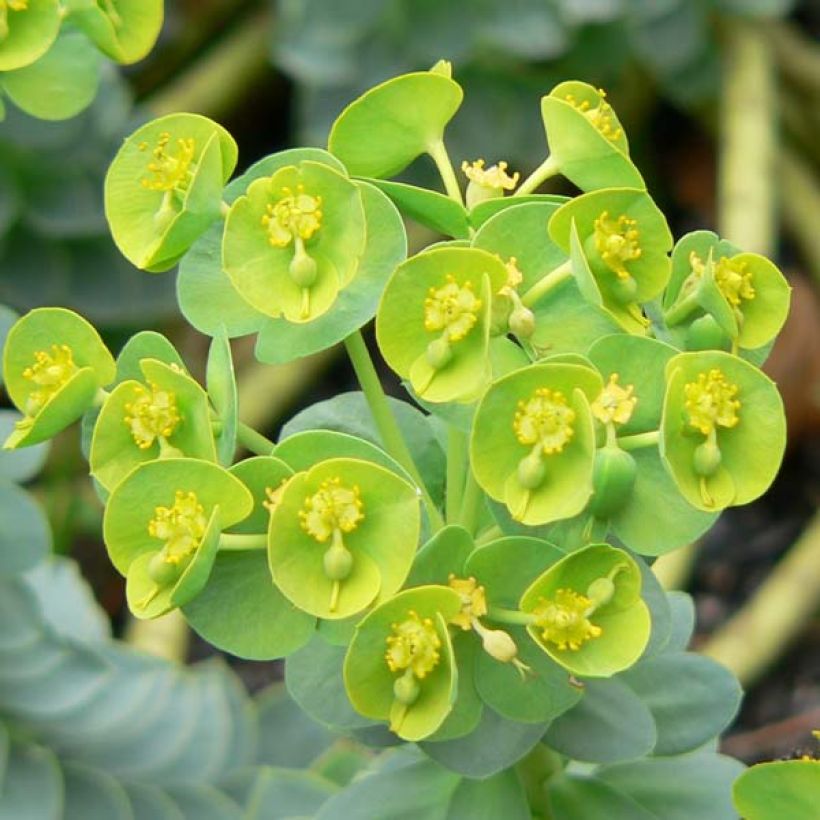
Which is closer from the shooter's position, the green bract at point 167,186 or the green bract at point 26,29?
the green bract at point 167,186

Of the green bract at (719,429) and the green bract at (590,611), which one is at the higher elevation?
the green bract at (719,429)

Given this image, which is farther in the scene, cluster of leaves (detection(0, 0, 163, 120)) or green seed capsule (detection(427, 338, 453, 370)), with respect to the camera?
cluster of leaves (detection(0, 0, 163, 120))

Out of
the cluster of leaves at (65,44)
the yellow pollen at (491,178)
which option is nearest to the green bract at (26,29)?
the cluster of leaves at (65,44)

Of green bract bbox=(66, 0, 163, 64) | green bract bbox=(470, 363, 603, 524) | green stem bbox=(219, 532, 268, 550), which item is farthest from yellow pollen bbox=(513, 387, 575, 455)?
green bract bbox=(66, 0, 163, 64)

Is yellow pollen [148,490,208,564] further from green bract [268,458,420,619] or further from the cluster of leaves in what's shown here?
the cluster of leaves

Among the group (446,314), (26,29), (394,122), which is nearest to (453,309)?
(446,314)

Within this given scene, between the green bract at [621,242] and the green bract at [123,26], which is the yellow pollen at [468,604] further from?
the green bract at [123,26]
